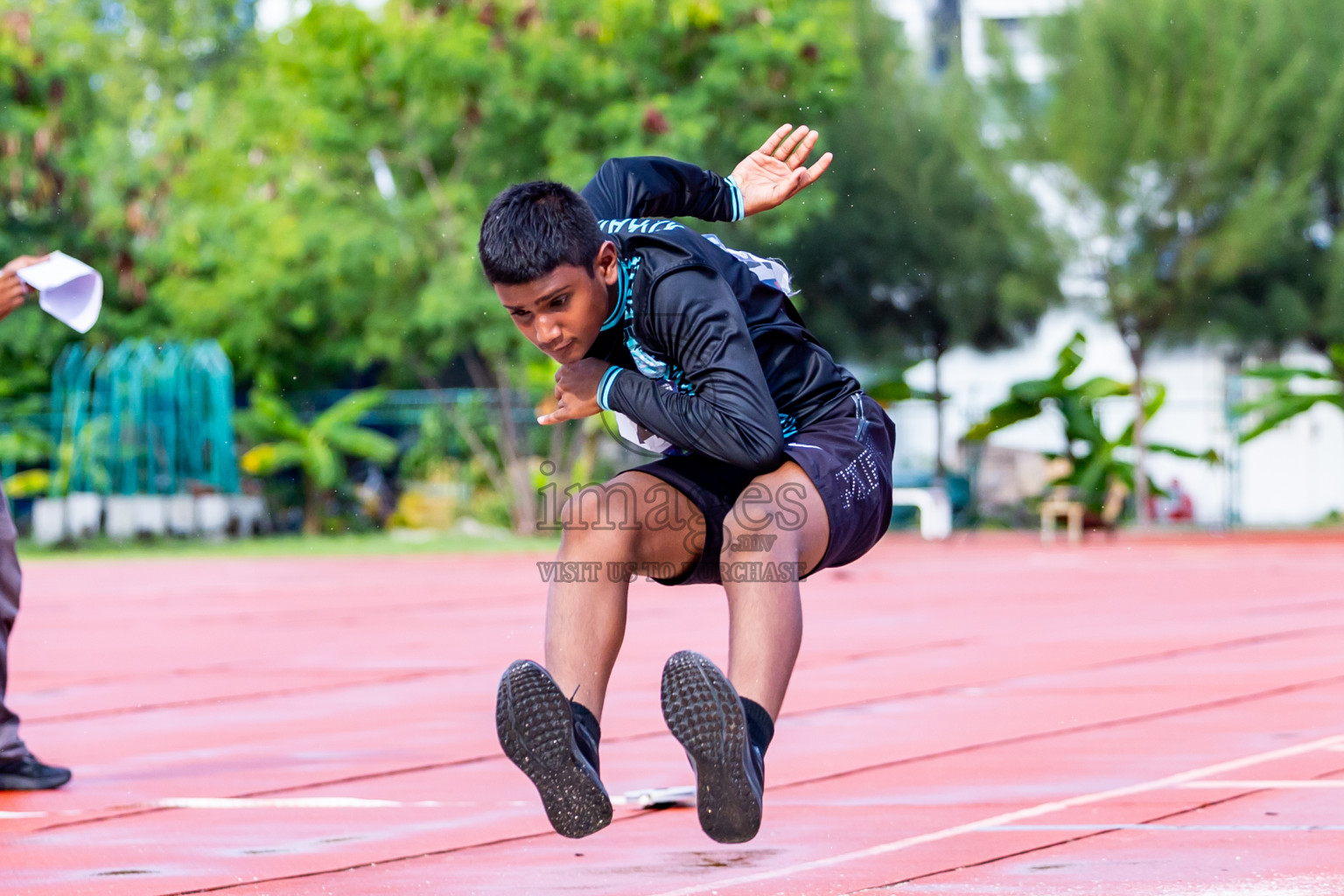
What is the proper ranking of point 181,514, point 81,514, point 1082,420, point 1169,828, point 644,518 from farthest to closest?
point 1082,420
point 181,514
point 81,514
point 1169,828
point 644,518

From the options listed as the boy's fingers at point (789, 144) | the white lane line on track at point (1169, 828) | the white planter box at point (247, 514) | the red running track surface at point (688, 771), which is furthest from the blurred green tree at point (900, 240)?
the white lane line on track at point (1169, 828)

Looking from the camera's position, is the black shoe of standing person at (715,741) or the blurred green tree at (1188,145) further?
the blurred green tree at (1188,145)

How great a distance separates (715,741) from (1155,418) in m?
25.5

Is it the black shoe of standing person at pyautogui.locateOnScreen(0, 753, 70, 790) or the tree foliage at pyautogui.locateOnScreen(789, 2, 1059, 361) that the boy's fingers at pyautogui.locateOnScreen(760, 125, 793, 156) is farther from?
the tree foliage at pyautogui.locateOnScreen(789, 2, 1059, 361)

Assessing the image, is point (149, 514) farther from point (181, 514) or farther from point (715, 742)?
point (715, 742)

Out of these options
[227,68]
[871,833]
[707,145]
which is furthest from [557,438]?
[227,68]

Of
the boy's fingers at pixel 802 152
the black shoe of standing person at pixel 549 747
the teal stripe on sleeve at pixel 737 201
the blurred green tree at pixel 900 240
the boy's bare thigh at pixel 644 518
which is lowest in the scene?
the black shoe of standing person at pixel 549 747

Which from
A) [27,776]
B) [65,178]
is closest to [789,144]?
[27,776]

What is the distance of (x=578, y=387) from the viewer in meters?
3.55

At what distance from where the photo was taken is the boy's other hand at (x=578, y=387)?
3.52 meters

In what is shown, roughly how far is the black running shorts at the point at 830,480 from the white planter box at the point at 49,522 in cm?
1757

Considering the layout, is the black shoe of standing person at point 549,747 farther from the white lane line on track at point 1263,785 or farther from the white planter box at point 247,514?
the white planter box at point 247,514

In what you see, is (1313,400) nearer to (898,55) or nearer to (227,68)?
(898,55)

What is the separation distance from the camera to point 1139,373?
2441 cm
